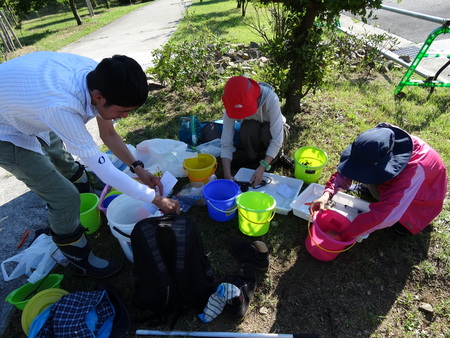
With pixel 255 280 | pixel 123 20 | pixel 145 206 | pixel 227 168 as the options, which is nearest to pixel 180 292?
pixel 255 280

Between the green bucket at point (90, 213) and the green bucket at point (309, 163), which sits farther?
the green bucket at point (309, 163)

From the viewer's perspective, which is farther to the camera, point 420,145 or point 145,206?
point 145,206

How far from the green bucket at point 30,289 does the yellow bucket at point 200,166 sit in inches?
56.5

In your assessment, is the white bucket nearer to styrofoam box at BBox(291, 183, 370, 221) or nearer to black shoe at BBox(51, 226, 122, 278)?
black shoe at BBox(51, 226, 122, 278)

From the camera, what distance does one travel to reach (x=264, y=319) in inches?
78.9

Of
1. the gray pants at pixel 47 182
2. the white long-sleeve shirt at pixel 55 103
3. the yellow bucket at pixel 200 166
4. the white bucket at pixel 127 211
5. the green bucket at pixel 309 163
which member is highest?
the white long-sleeve shirt at pixel 55 103

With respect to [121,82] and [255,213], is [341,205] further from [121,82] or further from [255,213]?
[121,82]

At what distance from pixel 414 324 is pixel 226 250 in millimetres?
1467

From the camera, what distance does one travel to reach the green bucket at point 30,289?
1990 mm

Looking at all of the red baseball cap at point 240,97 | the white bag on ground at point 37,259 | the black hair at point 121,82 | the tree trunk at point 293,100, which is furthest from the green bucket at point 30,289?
the tree trunk at point 293,100

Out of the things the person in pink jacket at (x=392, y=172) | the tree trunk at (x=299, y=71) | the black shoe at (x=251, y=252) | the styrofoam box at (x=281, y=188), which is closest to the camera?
the person in pink jacket at (x=392, y=172)

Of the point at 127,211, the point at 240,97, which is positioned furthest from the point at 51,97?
the point at 240,97

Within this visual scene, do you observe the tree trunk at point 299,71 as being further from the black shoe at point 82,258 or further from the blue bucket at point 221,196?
the black shoe at point 82,258

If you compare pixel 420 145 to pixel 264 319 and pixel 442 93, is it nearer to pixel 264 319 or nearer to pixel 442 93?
pixel 264 319
